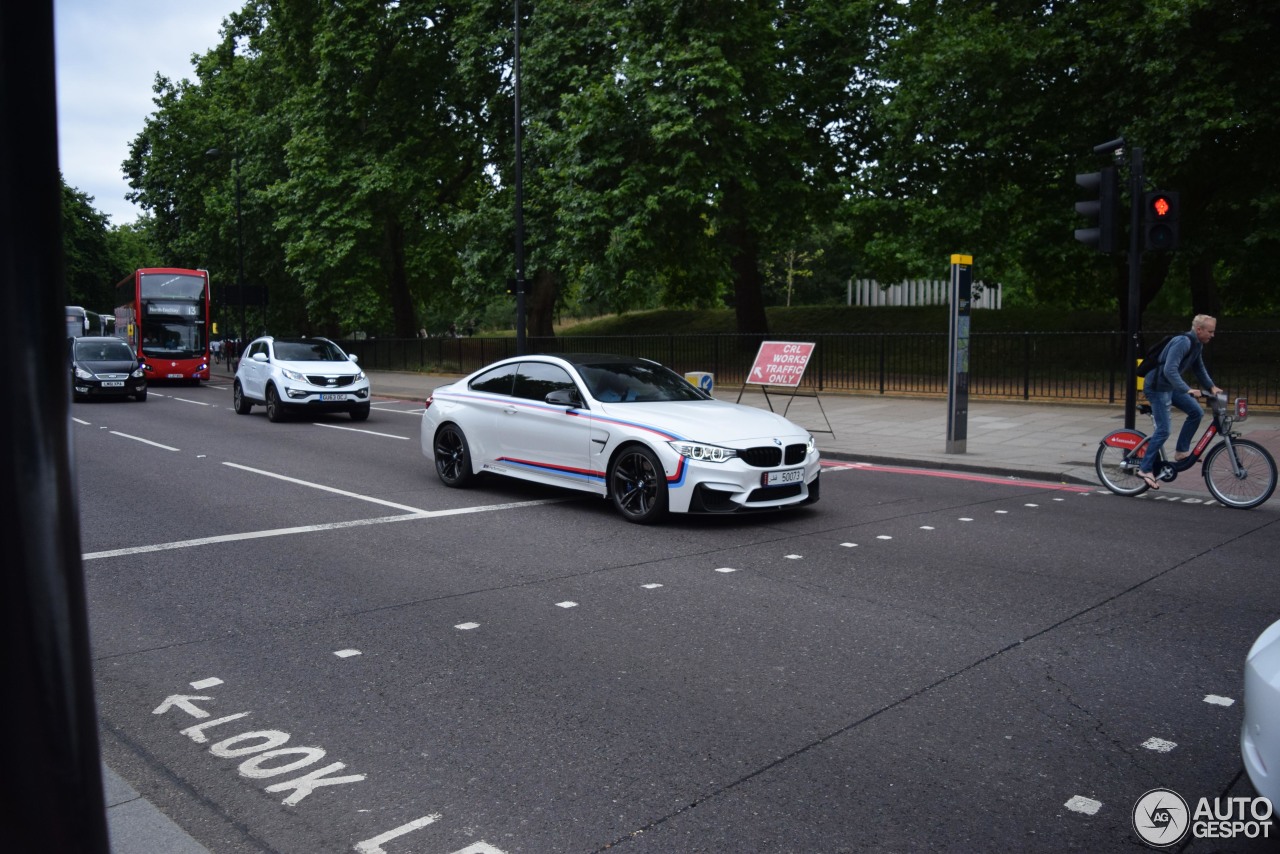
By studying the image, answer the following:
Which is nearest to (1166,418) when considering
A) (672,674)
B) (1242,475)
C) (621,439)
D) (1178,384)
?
(1178,384)

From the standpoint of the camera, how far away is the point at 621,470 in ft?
31.4

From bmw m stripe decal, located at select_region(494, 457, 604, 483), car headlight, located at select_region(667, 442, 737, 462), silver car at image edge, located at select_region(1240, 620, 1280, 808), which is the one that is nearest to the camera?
silver car at image edge, located at select_region(1240, 620, 1280, 808)

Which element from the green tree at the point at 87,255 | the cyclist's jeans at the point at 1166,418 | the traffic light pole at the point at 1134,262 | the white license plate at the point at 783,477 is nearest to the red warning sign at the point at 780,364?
the traffic light pole at the point at 1134,262

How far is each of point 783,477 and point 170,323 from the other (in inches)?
1178

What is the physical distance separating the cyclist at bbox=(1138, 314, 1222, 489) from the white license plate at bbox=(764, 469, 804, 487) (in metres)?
3.73

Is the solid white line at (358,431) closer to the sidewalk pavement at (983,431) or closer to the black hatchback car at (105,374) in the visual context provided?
the sidewalk pavement at (983,431)

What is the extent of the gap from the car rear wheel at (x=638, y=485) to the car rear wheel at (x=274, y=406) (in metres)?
12.0

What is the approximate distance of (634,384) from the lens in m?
10.5

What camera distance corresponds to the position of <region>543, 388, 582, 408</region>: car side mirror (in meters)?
10.1

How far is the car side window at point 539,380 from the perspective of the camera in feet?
34.5

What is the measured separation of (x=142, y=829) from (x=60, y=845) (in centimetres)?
238

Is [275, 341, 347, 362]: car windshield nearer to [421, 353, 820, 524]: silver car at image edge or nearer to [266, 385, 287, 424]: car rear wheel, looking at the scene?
[266, 385, 287, 424]: car rear wheel

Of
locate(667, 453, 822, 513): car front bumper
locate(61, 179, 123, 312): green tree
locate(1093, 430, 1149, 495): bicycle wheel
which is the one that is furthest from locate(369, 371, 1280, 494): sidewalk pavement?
locate(61, 179, 123, 312): green tree

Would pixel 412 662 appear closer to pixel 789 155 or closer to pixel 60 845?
pixel 60 845
